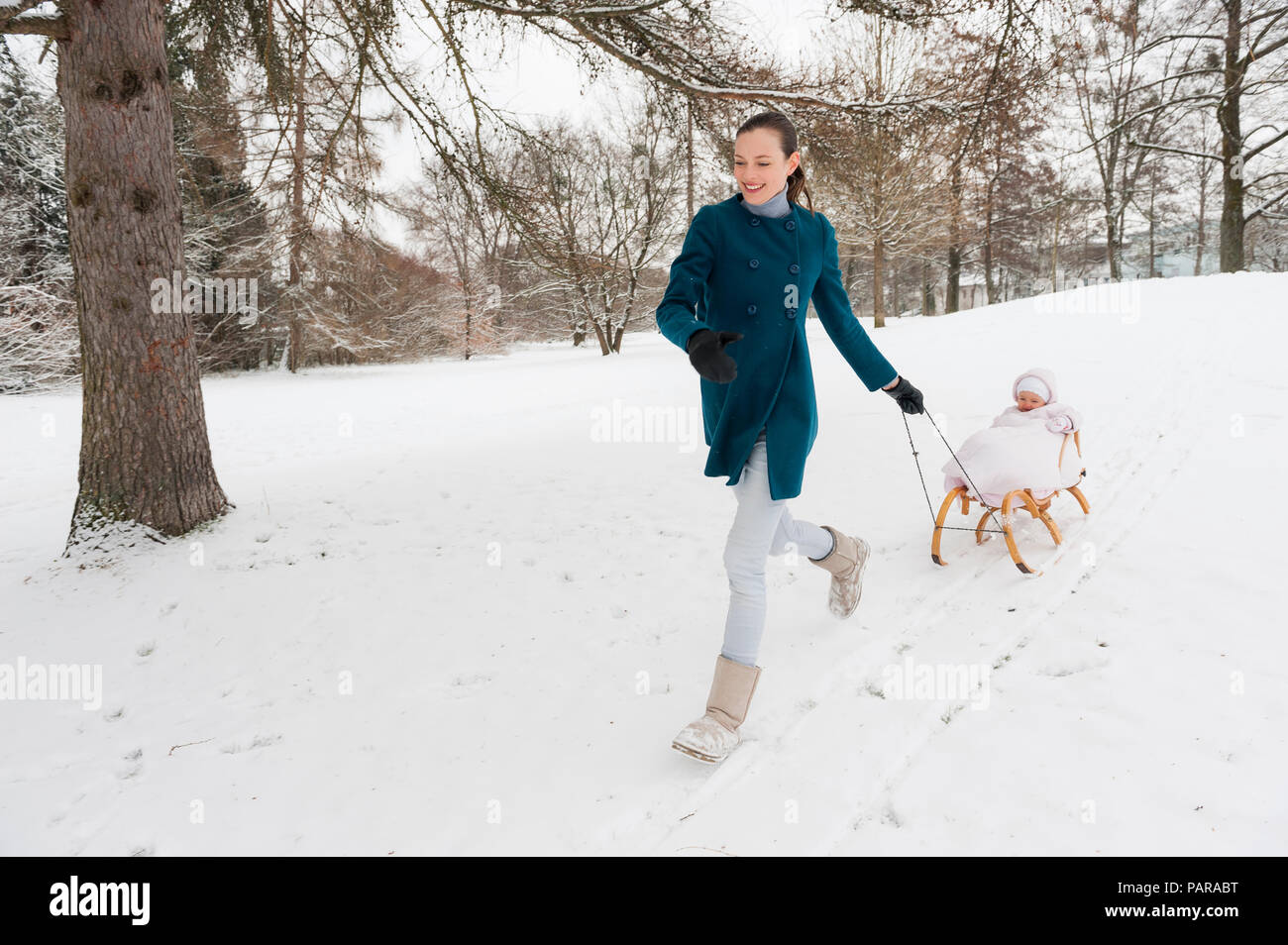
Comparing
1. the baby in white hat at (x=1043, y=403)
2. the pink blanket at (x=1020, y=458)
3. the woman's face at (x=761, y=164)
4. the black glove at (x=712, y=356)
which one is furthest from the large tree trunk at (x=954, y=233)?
the black glove at (x=712, y=356)

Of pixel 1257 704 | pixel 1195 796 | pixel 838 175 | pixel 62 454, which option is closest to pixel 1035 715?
pixel 1195 796

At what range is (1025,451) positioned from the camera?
12.0ft

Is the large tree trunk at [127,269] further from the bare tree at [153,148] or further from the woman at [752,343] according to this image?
the woman at [752,343]

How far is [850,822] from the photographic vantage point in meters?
2.03

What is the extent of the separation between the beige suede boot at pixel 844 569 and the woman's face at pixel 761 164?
4.93ft

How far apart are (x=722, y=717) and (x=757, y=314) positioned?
1.45 metres

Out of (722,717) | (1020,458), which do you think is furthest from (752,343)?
(1020,458)

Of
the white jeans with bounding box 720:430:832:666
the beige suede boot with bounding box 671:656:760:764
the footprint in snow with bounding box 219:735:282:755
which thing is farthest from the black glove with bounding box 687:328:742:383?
the footprint in snow with bounding box 219:735:282:755

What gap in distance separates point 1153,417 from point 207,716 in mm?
7538

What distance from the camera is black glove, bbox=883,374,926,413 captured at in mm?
2848

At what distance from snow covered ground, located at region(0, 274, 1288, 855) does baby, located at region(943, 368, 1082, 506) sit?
41 cm

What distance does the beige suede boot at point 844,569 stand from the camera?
10.1 ft

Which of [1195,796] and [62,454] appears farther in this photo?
[62,454]
